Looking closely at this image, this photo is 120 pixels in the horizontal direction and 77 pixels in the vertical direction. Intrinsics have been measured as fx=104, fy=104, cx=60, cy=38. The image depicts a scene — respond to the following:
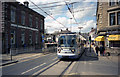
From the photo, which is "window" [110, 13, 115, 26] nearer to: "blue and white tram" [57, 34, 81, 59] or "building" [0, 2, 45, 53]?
"blue and white tram" [57, 34, 81, 59]

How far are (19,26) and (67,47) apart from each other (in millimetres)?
15029

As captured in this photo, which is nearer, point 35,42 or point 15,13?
point 15,13

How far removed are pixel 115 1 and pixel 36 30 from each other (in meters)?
20.2

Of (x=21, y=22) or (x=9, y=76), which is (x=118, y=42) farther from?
(x=21, y=22)

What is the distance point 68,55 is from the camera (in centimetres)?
1041

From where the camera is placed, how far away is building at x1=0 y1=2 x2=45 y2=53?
17.7 metres

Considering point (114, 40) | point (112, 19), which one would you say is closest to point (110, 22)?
point (112, 19)

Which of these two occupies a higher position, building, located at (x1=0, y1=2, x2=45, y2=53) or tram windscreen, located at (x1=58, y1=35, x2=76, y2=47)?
building, located at (x1=0, y1=2, x2=45, y2=53)

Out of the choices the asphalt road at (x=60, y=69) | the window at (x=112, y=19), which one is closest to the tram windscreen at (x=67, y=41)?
the asphalt road at (x=60, y=69)

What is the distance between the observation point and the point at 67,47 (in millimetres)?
10539

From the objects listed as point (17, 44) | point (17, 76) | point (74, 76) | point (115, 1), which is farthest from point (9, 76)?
point (115, 1)

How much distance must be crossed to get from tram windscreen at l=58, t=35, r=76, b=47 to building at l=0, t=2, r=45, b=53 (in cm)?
600

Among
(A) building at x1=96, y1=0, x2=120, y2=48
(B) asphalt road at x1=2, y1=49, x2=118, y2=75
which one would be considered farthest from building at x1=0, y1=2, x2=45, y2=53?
(A) building at x1=96, y1=0, x2=120, y2=48

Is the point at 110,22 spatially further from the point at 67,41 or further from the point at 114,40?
the point at 67,41
